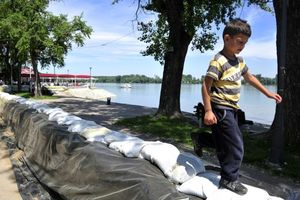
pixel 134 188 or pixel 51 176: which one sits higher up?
pixel 134 188

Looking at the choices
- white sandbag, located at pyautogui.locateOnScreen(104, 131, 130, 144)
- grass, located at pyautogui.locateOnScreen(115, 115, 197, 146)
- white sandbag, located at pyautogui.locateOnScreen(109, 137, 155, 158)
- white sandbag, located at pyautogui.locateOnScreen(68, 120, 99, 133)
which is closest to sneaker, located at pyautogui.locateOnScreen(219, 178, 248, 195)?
white sandbag, located at pyautogui.locateOnScreen(109, 137, 155, 158)

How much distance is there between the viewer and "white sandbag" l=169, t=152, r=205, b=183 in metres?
4.64

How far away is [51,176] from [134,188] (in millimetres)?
2748

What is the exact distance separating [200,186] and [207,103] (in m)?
Result: 0.82

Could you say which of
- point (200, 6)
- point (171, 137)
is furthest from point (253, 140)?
point (200, 6)

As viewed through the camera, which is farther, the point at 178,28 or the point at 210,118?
the point at 178,28

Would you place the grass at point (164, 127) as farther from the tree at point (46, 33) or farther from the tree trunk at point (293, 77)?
the tree at point (46, 33)

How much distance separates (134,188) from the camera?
173 inches

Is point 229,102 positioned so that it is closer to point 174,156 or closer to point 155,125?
point 174,156

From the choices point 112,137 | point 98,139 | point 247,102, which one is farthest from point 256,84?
point 247,102

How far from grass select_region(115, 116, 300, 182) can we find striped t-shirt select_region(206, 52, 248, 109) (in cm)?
391

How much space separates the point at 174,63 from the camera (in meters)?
16.6

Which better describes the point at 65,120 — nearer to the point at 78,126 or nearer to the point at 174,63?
the point at 78,126

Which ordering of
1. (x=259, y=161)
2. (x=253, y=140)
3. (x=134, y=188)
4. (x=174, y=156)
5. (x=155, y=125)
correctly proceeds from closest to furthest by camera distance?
(x=134, y=188) → (x=174, y=156) → (x=259, y=161) → (x=253, y=140) → (x=155, y=125)
